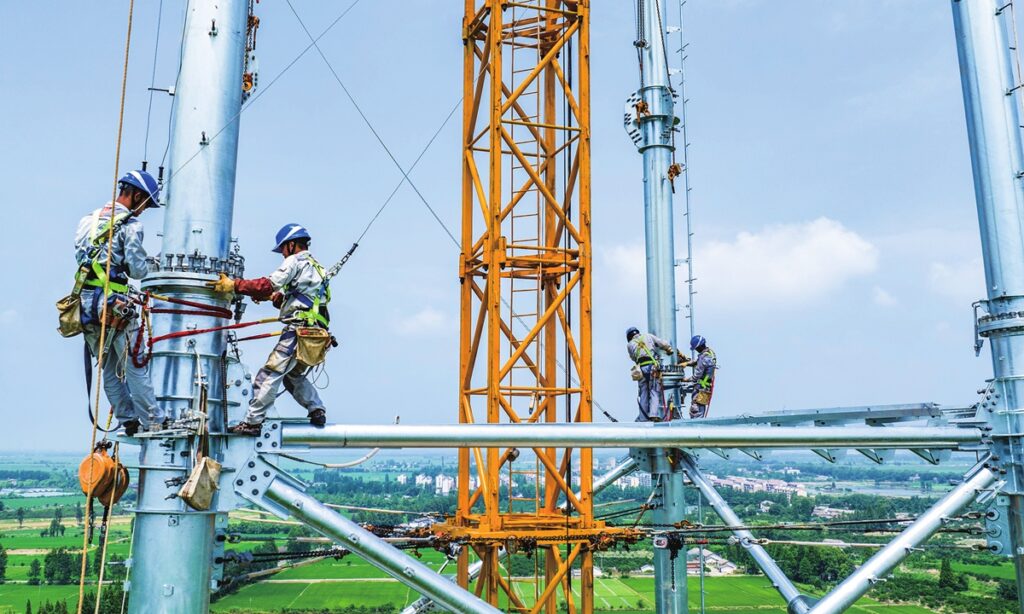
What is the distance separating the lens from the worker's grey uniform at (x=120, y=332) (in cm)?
615

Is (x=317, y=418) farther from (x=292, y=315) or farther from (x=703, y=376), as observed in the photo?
(x=703, y=376)

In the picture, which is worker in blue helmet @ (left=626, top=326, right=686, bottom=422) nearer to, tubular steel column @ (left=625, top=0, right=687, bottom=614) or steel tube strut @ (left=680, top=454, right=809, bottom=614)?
tubular steel column @ (left=625, top=0, right=687, bottom=614)

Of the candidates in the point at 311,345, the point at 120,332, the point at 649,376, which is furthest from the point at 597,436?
the point at 649,376

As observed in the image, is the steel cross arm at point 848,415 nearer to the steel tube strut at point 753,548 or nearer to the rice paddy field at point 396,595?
the steel tube strut at point 753,548

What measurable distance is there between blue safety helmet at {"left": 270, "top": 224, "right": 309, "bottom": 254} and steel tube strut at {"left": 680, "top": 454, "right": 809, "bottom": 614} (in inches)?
284

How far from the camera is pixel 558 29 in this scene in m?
15.7

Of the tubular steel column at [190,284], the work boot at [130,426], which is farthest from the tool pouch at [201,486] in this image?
the work boot at [130,426]

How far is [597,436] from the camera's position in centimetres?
757

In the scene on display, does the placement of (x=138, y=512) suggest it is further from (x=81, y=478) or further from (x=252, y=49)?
(x=252, y=49)

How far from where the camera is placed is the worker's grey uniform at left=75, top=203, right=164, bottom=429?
6.15 metres

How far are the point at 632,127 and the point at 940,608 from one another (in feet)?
198

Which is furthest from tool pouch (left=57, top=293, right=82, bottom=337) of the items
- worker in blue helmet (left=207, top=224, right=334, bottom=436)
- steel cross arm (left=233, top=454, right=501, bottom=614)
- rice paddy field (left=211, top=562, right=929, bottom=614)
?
rice paddy field (left=211, top=562, right=929, bottom=614)

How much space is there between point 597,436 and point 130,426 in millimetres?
4232

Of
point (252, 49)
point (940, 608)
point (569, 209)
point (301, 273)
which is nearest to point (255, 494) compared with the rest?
point (301, 273)
